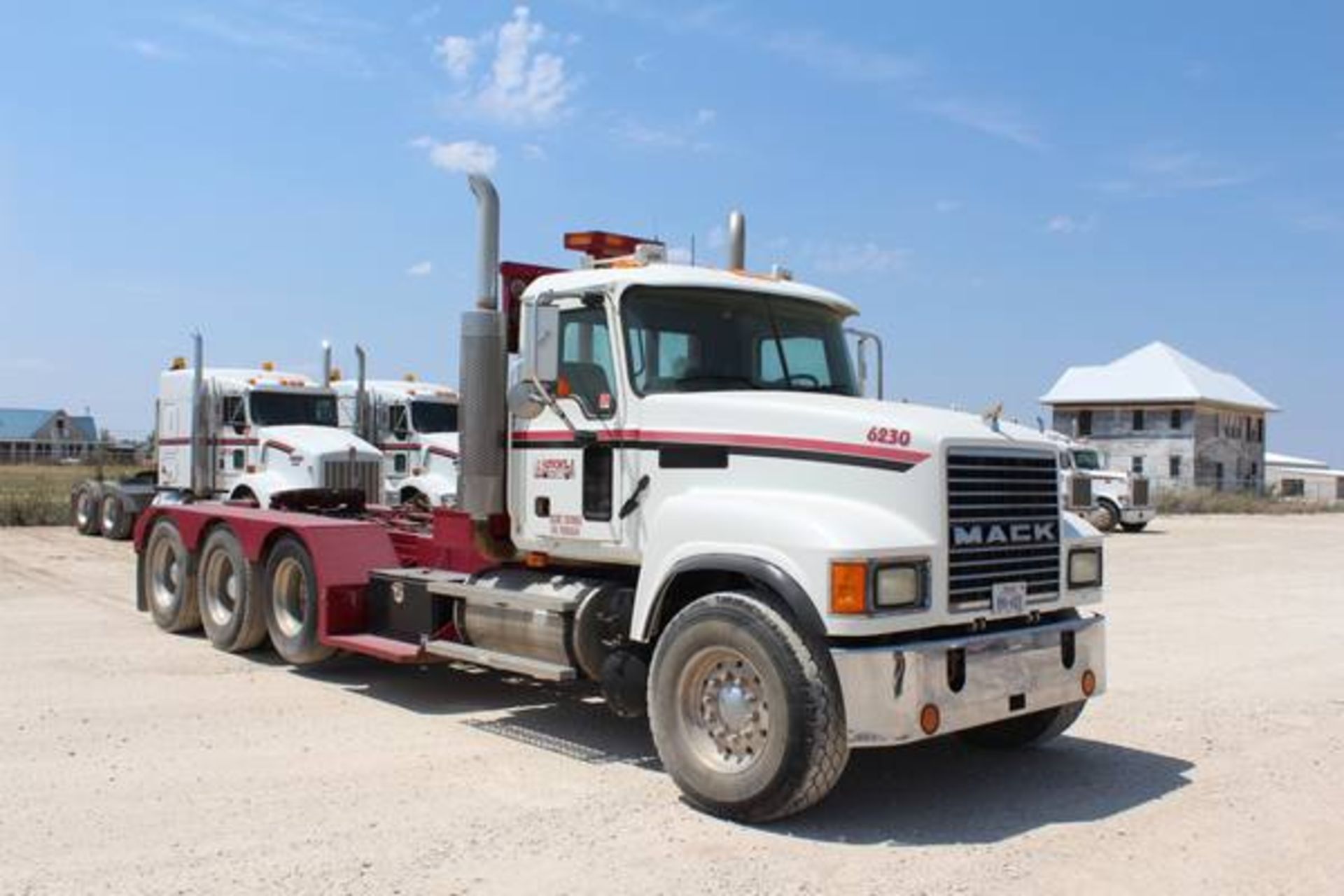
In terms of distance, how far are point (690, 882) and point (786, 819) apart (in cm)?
105

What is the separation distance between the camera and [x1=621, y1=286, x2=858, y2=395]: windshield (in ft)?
23.5

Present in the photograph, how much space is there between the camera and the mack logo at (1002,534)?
20.4 feet

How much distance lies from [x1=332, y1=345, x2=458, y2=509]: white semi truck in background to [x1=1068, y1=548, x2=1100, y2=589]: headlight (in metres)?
14.5

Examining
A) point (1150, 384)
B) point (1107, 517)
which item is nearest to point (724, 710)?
point (1107, 517)

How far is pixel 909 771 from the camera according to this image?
7.23 meters

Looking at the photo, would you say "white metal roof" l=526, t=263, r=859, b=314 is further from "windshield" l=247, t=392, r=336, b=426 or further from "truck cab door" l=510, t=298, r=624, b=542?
"windshield" l=247, t=392, r=336, b=426

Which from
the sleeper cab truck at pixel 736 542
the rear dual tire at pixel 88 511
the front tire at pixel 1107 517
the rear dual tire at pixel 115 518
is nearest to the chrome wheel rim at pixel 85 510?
the rear dual tire at pixel 88 511

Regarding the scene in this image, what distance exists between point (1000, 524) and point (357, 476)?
540 inches

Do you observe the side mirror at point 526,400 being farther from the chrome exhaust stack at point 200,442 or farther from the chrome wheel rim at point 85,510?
the chrome wheel rim at point 85,510

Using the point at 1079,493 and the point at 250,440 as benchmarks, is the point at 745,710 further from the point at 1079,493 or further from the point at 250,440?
the point at 250,440

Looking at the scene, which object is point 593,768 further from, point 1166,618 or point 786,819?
point 1166,618

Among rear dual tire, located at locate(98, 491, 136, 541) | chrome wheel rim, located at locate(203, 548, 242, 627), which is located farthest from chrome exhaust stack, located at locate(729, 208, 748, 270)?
rear dual tire, located at locate(98, 491, 136, 541)

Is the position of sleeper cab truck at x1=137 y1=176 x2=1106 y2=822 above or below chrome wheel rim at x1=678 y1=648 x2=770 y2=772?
above

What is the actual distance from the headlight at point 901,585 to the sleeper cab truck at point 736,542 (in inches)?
0.5
